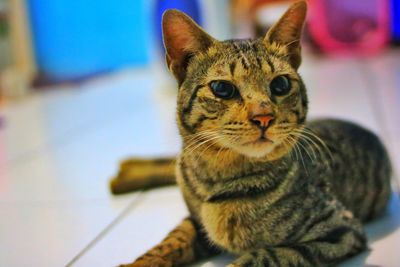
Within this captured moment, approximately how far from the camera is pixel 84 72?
5117 mm

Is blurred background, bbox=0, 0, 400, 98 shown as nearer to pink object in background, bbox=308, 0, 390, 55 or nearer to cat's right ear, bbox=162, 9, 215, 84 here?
pink object in background, bbox=308, 0, 390, 55

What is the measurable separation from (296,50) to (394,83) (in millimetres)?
2209

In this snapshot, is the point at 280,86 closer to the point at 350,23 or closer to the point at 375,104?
the point at 375,104

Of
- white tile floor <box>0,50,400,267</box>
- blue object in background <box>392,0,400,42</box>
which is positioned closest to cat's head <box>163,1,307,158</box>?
white tile floor <box>0,50,400,267</box>

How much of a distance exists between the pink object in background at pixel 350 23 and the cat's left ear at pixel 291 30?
2956mm

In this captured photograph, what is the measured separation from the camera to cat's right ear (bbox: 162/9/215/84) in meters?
1.24

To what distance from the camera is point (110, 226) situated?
5.16ft

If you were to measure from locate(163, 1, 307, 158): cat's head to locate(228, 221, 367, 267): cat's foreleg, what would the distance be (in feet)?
0.67

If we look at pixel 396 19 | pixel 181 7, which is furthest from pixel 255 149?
pixel 396 19

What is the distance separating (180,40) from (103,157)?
1238 millimetres

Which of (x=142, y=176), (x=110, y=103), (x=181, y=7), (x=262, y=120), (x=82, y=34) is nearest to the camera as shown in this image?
(x=262, y=120)

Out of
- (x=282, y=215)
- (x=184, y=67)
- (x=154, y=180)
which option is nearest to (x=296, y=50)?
(x=184, y=67)

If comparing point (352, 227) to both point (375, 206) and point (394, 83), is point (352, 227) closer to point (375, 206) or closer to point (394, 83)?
point (375, 206)

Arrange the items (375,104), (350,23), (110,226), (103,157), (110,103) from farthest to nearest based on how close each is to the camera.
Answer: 1. (350,23)
2. (110,103)
3. (375,104)
4. (103,157)
5. (110,226)
